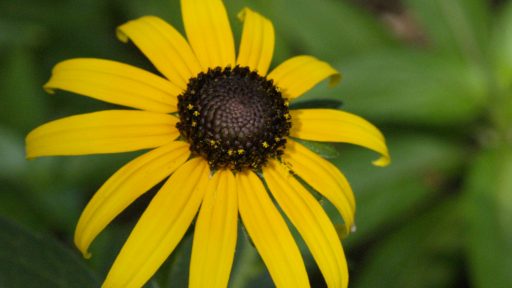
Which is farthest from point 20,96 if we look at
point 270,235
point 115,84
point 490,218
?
point 490,218

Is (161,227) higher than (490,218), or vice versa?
(161,227)

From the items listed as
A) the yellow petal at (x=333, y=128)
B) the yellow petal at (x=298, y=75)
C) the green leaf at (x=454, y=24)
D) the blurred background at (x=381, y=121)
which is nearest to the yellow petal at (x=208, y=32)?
the yellow petal at (x=298, y=75)

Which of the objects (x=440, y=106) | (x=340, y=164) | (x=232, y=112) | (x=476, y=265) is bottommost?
(x=476, y=265)

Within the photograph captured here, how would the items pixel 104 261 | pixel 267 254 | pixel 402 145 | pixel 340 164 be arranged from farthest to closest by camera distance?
pixel 402 145 → pixel 340 164 → pixel 104 261 → pixel 267 254

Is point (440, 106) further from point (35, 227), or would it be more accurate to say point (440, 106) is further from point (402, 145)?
point (35, 227)

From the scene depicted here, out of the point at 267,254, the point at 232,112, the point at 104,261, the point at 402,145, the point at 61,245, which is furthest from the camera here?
the point at 402,145

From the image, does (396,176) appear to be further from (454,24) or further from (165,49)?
(165,49)

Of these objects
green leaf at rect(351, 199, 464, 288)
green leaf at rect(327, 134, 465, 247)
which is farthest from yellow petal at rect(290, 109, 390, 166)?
green leaf at rect(351, 199, 464, 288)

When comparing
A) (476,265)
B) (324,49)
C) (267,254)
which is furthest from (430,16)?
(267,254)
